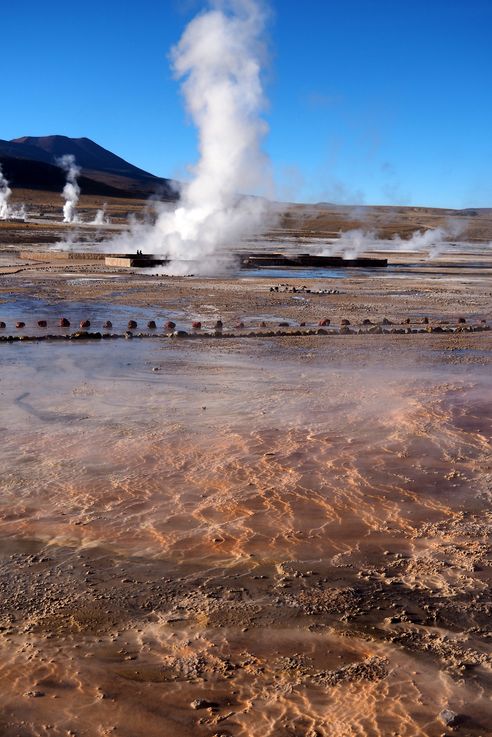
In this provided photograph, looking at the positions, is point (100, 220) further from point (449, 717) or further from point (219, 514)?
point (449, 717)

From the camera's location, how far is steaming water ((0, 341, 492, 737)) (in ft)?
11.4

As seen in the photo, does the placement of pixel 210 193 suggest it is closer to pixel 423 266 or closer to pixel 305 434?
pixel 423 266

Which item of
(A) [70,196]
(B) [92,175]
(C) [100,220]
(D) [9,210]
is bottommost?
(C) [100,220]

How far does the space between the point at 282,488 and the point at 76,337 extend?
720 cm

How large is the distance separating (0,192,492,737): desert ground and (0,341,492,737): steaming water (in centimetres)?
1

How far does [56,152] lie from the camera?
646 feet

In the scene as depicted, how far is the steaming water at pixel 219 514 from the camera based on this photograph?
3475mm

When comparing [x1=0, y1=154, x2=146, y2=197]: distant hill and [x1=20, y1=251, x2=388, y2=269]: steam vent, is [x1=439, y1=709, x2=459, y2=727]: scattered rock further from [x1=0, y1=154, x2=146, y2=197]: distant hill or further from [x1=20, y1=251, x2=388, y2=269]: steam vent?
[x1=0, y1=154, x2=146, y2=197]: distant hill

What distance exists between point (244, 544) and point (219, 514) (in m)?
0.50

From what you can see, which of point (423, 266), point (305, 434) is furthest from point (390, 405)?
point (423, 266)

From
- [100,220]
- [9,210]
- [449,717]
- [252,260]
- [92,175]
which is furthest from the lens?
[92,175]

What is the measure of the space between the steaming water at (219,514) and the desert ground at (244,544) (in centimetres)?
1

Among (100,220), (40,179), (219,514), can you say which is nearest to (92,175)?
(40,179)

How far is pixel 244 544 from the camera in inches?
196
